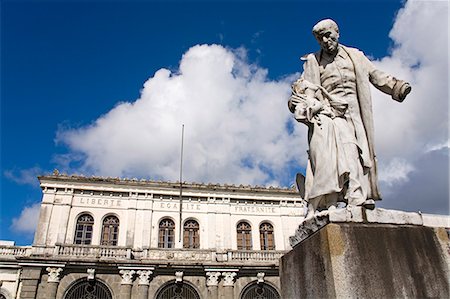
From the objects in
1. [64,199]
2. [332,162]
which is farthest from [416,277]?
[64,199]

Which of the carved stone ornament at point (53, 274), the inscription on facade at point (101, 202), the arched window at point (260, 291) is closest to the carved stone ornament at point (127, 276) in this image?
the carved stone ornament at point (53, 274)

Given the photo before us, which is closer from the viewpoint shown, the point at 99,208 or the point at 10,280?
the point at 10,280

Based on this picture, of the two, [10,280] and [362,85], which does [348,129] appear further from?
[10,280]

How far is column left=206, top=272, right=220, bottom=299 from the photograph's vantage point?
19959mm

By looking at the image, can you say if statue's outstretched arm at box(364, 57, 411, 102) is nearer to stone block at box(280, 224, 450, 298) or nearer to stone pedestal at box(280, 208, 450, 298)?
stone pedestal at box(280, 208, 450, 298)

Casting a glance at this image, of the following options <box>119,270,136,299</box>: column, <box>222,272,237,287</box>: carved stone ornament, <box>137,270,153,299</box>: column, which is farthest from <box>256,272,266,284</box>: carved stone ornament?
<box>119,270,136,299</box>: column

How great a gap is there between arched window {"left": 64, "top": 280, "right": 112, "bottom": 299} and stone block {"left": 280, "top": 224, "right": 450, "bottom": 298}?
1902 cm

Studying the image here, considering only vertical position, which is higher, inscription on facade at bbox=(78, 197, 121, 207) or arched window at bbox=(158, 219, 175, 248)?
inscription on facade at bbox=(78, 197, 121, 207)

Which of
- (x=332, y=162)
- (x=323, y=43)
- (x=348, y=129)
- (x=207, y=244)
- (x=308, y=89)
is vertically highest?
(x=207, y=244)

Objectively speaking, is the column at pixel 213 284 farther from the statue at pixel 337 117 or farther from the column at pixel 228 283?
the statue at pixel 337 117

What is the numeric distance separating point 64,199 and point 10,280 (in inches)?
200

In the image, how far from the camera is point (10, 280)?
765 inches

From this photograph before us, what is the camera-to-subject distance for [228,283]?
20.3m

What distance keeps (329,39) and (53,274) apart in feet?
65.0
